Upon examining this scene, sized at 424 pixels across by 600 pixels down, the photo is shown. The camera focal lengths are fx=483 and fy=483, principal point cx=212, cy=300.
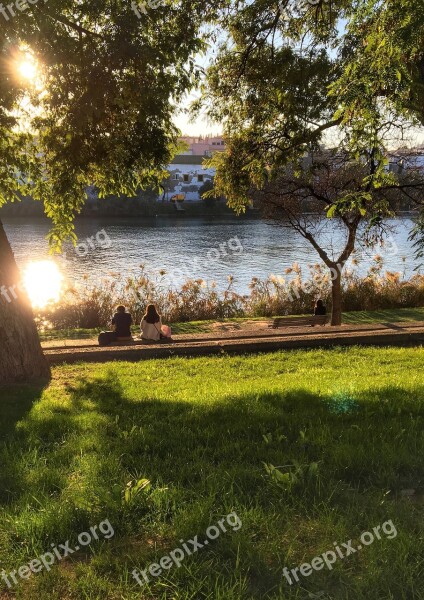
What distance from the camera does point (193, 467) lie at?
3.35m

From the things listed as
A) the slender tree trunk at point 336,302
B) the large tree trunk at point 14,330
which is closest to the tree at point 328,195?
the slender tree trunk at point 336,302

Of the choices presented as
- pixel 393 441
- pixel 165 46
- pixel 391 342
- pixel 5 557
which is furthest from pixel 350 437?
pixel 165 46

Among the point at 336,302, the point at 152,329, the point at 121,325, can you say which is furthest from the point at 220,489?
the point at 336,302

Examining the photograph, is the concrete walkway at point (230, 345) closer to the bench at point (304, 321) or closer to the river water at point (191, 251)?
the bench at point (304, 321)

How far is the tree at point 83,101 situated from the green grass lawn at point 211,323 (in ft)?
15.5

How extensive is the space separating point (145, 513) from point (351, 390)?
3.09 m

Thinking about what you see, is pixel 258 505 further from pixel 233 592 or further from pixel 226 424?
pixel 226 424

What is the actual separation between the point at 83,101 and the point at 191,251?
31576mm

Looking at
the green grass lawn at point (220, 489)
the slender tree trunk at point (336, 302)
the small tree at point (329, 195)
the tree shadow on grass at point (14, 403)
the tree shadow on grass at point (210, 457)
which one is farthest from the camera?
the slender tree trunk at point (336, 302)

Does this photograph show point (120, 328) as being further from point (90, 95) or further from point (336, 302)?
point (336, 302)

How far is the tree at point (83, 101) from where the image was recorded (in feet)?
20.4

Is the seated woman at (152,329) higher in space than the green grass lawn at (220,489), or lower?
lower

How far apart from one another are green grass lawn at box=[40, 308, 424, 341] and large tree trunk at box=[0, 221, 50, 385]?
222 inches

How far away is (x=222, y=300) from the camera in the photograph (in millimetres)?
18000
